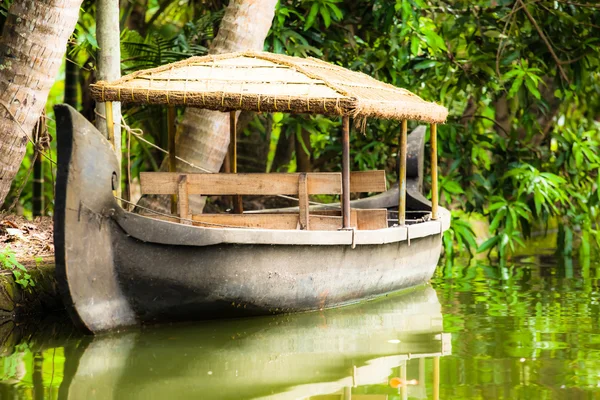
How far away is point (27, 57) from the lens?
22.2 feet

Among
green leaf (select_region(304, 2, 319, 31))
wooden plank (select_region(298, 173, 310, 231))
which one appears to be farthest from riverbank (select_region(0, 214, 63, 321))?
green leaf (select_region(304, 2, 319, 31))

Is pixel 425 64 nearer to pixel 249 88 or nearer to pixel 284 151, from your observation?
pixel 284 151

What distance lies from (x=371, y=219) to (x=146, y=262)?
8.60 feet

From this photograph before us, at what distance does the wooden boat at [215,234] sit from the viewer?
604 cm

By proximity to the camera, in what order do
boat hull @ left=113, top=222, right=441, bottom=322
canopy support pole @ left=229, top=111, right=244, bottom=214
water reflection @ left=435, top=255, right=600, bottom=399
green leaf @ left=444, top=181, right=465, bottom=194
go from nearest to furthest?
water reflection @ left=435, top=255, right=600, bottom=399
boat hull @ left=113, top=222, right=441, bottom=322
canopy support pole @ left=229, top=111, right=244, bottom=214
green leaf @ left=444, top=181, right=465, bottom=194

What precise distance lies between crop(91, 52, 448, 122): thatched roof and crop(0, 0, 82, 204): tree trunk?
1.50ft

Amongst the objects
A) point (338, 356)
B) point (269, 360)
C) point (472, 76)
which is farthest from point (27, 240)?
point (472, 76)

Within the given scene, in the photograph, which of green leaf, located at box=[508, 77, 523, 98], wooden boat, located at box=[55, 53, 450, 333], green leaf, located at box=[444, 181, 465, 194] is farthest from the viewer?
green leaf, located at box=[444, 181, 465, 194]

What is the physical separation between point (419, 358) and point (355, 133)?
5710 mm

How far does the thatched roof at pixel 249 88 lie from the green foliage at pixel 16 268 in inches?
49.6

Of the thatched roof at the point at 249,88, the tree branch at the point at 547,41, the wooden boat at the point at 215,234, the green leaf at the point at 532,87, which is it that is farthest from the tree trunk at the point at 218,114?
the tree branch at the point at 547,41

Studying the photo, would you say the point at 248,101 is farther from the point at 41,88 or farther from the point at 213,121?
the point at 213,121

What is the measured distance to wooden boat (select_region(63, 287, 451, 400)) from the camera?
Answer: 5.00 metres

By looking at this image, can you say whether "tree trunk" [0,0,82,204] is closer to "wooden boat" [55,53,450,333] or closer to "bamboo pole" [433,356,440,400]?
"wooden boat" [55,53,450,333]
